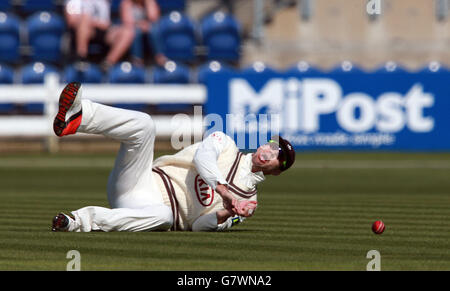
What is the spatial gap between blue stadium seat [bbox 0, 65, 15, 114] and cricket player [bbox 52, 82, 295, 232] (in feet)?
48.3

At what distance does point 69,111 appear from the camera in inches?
297

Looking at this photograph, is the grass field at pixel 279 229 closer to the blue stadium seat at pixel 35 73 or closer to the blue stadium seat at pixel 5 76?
the blue stadium seat at pixel 35 73

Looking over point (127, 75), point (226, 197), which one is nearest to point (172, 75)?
point (127, 75)

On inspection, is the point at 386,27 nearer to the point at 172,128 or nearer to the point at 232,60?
the point at 232,60

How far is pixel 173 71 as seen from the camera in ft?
74.2

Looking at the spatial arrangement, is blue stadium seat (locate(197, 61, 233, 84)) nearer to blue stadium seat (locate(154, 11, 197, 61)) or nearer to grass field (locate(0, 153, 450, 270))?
blue stadium seat (locate(154, 11, 197, 61))

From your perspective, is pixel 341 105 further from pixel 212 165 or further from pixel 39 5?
pixel 212 165

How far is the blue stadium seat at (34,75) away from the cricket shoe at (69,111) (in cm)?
1509

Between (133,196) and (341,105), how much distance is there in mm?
13894

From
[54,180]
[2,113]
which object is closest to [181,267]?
[54,180]

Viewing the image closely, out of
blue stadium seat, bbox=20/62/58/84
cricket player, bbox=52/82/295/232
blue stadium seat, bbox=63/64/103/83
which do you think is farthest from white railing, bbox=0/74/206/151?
cricket player, bbox=52/82/295/232

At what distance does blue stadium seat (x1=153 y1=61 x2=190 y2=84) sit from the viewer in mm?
22562

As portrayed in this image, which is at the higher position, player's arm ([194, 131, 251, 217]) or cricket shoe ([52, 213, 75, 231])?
player's arm ([194, 131, 251, 217])
